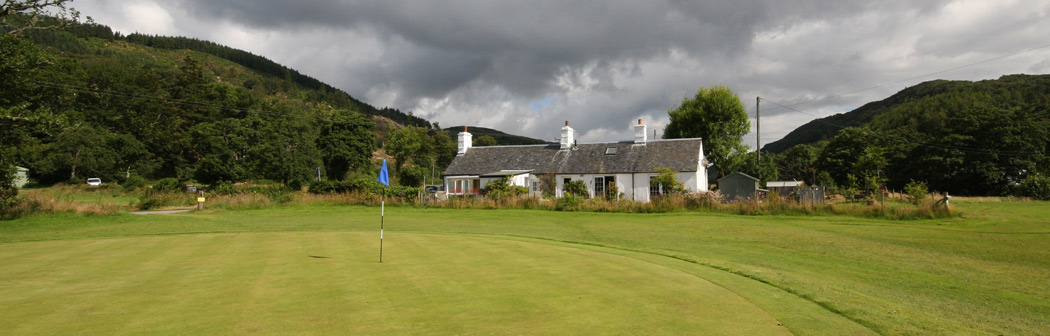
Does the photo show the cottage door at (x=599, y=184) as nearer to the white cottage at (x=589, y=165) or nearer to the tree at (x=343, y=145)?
the white cottage at (x=589, y=165)

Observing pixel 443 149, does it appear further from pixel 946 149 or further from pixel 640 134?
pixel 946 149

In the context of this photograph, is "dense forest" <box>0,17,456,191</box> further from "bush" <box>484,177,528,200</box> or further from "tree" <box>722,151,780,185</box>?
"tree" <box>722,151,780,185</box>

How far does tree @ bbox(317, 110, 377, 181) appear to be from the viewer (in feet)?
206

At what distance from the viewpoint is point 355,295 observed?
5.31 metres

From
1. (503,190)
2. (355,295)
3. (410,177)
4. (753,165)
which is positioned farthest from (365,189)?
(410,177)

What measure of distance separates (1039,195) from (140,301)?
167ft

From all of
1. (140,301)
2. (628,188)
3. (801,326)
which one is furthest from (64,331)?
(628,188)

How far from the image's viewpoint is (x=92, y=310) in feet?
15.0

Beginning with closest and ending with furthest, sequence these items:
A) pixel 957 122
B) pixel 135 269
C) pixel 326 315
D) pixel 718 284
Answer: pixel 326 315 → pixel 718 284 → pixel 135 269 → pixel 957 122

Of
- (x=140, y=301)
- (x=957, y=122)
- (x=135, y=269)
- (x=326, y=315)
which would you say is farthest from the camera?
(x=957, y=122)

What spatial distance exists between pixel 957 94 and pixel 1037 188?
203ft

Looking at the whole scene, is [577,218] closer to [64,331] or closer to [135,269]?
[135,269]

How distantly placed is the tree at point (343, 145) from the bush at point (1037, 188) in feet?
208

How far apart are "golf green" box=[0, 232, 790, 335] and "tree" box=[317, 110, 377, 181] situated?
55836mm
